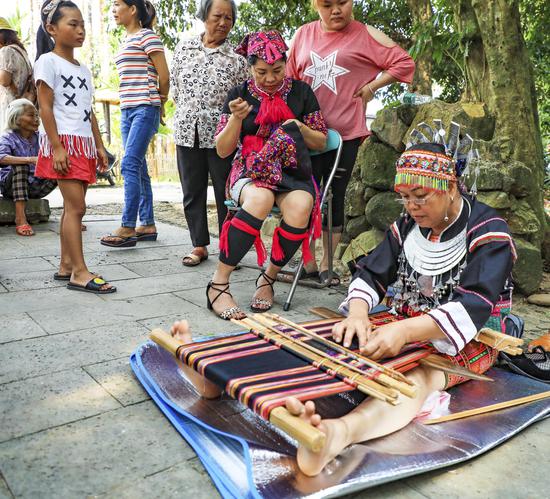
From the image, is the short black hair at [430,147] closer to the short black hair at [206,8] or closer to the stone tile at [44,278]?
the short black hair at [206,8]

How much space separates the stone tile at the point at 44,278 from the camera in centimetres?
363

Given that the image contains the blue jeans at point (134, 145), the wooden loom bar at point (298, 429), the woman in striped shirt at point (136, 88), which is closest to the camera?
the wooden loom bar at point (298, 429)

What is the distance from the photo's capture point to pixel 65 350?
→ 2.54 metres

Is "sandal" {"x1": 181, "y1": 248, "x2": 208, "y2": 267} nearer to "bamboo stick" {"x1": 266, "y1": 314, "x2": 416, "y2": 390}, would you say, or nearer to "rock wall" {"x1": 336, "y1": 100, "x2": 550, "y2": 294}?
"rock wall" {"x1": 336, "y1": 100, "x2": 550, "y2": 294}

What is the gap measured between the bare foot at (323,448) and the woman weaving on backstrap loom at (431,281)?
0.44 feet

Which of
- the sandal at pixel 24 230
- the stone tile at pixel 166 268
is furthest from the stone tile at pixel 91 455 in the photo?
the sandal at pixel 24 230

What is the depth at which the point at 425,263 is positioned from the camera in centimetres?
233

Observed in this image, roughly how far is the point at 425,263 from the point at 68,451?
4.96 feet

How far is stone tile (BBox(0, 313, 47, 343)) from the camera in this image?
106 inches

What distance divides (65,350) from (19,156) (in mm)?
3621

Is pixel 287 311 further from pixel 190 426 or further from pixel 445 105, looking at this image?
pixel 445 105

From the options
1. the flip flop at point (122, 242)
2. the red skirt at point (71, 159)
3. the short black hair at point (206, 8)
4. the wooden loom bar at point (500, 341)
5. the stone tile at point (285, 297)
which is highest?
the short black hair at point (206, 8)

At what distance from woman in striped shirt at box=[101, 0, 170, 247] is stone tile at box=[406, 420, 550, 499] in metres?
3.69

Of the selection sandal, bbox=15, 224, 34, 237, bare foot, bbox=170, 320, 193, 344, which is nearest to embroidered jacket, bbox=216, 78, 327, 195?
bare foot, bbox=170, 320, 193, 344
